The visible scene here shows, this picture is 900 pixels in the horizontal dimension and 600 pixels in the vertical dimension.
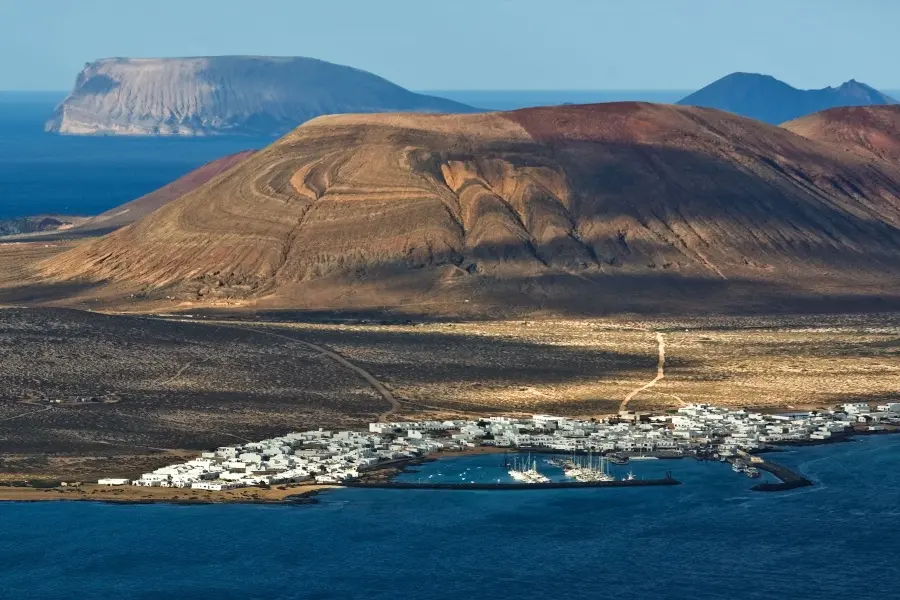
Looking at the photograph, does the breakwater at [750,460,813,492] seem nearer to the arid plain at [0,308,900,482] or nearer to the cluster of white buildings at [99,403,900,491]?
the cluster of white buildings at [99,403,900,491]

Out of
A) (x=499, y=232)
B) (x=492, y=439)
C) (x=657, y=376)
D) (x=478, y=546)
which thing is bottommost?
(x=478, y=546)

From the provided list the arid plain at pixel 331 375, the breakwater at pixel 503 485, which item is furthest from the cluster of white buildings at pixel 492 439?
the arid plain at pixel 331 375

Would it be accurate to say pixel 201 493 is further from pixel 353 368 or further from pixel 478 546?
pixel 353 368

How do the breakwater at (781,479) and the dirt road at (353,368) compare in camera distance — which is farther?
the dirt road at (353,368)

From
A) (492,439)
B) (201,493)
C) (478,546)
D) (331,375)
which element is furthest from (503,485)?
(331,375)

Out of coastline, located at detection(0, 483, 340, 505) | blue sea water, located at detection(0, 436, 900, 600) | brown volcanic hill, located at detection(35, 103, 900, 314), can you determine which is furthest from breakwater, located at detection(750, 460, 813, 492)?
brown volcanic hill, located at detection(35, 103, 900, 314)

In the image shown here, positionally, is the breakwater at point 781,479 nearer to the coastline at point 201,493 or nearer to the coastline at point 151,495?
the coastline at point 201,493
